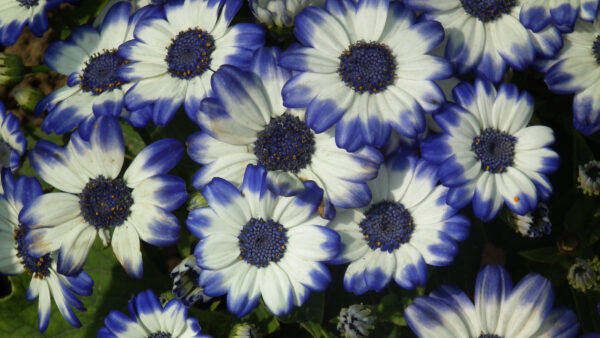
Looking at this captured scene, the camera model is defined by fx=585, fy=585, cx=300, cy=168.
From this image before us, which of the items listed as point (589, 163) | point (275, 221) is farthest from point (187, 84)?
point (589, 163)

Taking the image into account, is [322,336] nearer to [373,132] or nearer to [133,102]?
[373,132]

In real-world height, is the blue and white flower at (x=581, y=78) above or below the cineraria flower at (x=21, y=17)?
above

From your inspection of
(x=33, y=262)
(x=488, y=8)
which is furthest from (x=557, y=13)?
(x=33, y=262)

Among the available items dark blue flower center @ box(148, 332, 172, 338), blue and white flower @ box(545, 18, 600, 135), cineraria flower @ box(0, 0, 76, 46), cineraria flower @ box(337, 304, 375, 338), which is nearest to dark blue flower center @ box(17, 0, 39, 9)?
cineraria flower @ box(0, 0, 76, 46)

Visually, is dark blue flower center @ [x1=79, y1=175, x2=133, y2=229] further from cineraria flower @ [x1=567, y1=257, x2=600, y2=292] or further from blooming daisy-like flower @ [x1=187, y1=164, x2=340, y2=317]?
cineraria flower @ [x1=567, y1=257, x2=600, y2=292]

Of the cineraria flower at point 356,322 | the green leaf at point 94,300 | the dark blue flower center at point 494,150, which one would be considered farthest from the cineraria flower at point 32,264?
the dark blue flower center at point 494,150

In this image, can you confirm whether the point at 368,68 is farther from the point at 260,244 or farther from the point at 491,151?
the point at 260,244

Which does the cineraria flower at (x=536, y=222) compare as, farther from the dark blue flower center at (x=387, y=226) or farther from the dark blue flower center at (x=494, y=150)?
the dark blue flower center at (x=387, y=226)
